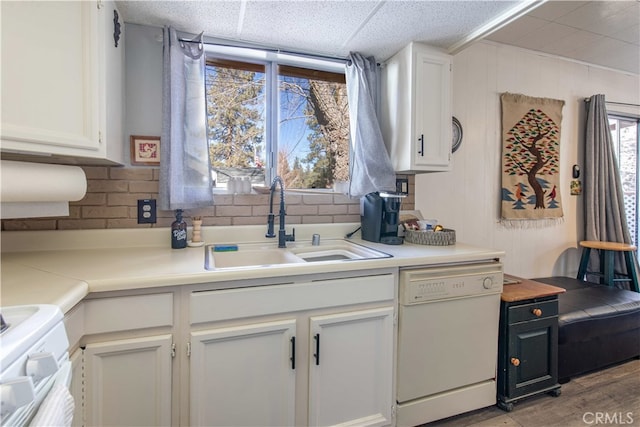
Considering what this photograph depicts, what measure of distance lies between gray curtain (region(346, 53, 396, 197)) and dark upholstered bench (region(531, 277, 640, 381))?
1.38 meters

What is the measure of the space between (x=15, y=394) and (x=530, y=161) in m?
3.27

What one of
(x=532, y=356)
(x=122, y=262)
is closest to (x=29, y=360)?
(x=122, y=262)

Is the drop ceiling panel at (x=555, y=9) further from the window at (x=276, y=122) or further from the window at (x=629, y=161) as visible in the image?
the window at (x=629, y=161)

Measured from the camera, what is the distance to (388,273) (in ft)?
4.85

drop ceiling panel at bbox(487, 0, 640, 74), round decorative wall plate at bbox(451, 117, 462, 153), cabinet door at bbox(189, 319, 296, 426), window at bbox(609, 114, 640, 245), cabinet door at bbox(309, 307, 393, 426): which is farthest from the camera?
window at bbox(609, 114, 640, 245)

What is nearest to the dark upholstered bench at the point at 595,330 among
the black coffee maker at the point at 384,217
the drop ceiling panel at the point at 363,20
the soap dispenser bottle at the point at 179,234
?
the black coffee maker at the point at 384,217

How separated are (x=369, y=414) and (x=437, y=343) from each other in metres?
0.47

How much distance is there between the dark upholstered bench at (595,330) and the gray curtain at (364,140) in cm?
138

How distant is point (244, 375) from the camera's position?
4.09 ft

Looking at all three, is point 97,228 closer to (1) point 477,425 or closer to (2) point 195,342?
(2) point 195,342

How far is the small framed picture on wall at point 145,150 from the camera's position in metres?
1.70

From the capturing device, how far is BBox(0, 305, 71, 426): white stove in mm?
592

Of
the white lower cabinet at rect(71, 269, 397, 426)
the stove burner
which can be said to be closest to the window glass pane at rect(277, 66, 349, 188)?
the white lower cabinet at rect(71, 269, 397, 426)

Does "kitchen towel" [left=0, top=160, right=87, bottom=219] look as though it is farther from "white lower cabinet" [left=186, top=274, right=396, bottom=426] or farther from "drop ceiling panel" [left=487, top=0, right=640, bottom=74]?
"drop ceiling panel" [left=487, top=0, right=640, bottom=74]
